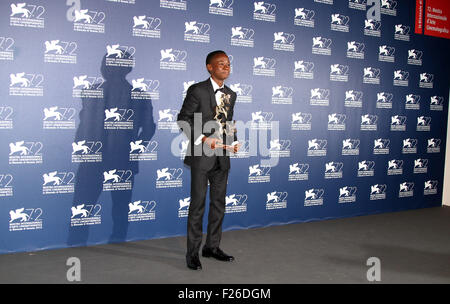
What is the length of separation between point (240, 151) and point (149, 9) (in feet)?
5.76

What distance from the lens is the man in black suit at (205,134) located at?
3383mm

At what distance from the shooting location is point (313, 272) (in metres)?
3.51

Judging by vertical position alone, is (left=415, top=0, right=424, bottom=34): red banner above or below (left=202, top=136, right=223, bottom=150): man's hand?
above

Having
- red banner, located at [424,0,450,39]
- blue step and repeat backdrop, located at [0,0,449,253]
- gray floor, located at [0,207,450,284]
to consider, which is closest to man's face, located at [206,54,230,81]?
blue step and repeat backdrop, located at [0,0,449,253]

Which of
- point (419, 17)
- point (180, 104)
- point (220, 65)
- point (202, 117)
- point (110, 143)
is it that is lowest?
point (110, 143)

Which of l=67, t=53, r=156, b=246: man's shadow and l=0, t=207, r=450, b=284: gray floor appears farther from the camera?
l=67, t=53, r=156, b=246: man's shadow

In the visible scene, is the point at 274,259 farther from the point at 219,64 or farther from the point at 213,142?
the point at 219,64

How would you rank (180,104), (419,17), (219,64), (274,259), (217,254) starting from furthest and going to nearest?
(419,17) → (180,104) → (274,259) → (217,254) → (219,64)

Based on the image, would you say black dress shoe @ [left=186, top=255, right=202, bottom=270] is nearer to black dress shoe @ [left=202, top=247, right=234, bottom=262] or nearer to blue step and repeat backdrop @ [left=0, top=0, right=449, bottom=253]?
black dress shoe @ [left=202, top=247, right=234, bottom=262]

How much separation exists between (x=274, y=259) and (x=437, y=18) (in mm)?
4506

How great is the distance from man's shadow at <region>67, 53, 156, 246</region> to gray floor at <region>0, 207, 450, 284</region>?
0.30m

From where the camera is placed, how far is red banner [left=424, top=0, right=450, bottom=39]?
6.15m

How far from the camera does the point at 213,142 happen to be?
10.7 feet

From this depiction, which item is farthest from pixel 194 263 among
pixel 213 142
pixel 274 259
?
pixel 213 142
